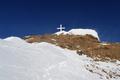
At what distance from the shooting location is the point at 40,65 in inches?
897

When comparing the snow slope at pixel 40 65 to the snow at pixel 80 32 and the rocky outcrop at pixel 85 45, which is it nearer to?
the rocky outcrop at pixel 85 45

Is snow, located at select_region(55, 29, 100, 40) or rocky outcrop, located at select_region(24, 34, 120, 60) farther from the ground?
snow, located at select_region(55, 29, 100, 40)

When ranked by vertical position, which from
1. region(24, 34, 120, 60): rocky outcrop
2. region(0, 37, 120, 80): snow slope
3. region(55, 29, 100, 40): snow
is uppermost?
region(55, 29, 100, 40): snow

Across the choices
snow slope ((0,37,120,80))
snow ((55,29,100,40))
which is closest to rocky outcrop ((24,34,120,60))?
snow ((55,29,100,40))

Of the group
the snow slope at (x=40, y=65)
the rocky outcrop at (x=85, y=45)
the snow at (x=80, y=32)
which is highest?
the snow at (x=80, y=32)

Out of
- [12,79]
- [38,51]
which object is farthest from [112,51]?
[12,79]

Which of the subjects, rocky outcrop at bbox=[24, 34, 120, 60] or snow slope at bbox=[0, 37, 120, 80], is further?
rocky outcrop at bbox=[24, 34, 120, 60]

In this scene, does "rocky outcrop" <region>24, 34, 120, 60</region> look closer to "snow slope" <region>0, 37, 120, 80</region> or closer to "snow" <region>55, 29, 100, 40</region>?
"snow" <region>55, 29, 100, 40</region>

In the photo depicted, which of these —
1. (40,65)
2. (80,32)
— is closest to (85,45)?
(80,32)

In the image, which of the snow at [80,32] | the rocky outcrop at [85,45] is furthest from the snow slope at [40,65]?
the snow at [80,32]

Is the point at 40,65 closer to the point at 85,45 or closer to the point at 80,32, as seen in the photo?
the point at 85,45

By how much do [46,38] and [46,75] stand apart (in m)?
17.2

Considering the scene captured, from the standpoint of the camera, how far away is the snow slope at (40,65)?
20375 millimetres

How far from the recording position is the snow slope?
66.8 ft
